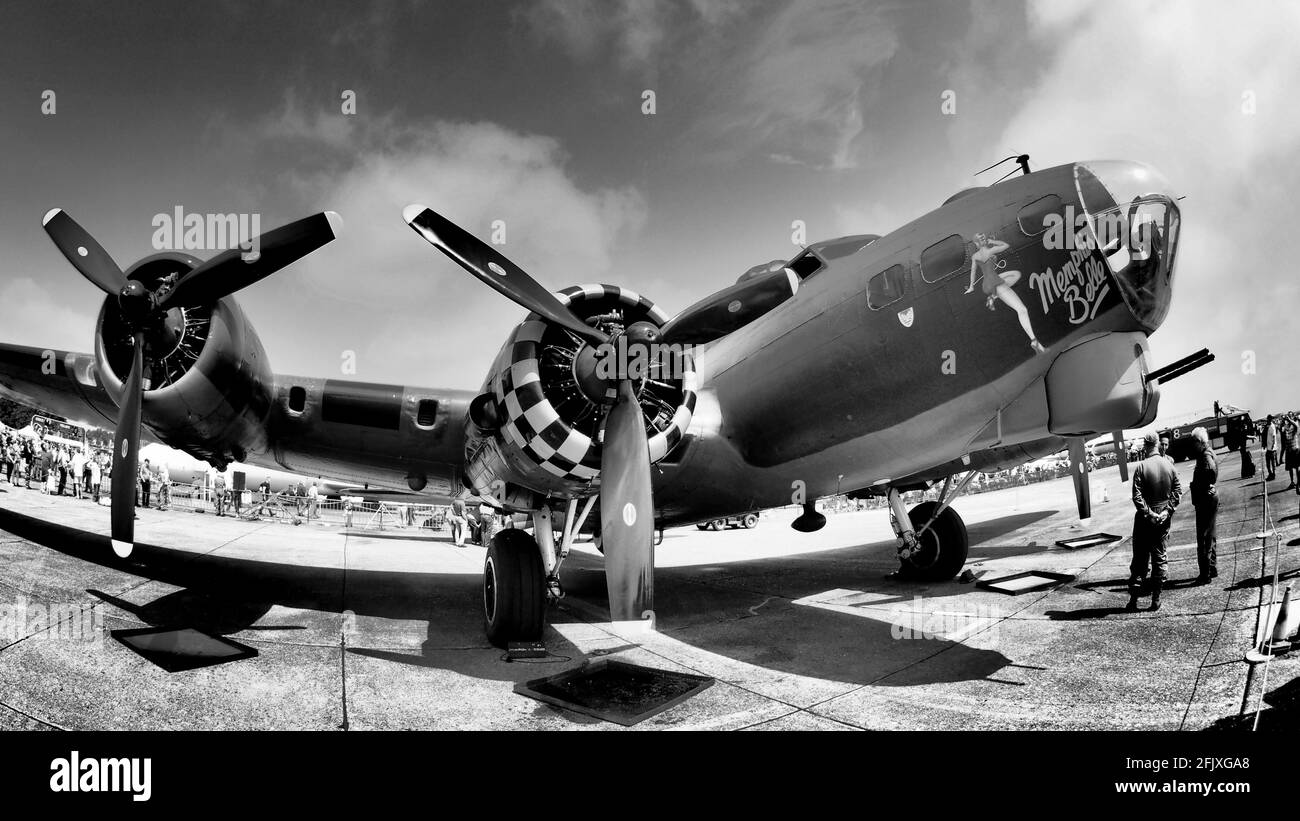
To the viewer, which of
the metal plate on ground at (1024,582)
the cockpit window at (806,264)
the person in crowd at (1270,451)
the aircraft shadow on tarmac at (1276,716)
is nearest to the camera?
the aircraft shadow on tarmac at (1276,716)

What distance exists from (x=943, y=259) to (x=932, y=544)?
5522 mm

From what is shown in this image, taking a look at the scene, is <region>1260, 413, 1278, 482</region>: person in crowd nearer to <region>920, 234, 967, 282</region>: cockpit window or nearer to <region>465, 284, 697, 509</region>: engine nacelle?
<region>920, 234, 967, 282</region>: cockpit window

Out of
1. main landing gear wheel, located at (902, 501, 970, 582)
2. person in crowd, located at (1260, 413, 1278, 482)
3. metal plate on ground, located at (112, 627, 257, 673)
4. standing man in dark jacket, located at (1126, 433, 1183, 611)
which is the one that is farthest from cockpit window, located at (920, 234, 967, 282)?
person in crowd, located at (1260, 413, 1278, 482)

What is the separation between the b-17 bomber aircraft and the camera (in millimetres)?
4902

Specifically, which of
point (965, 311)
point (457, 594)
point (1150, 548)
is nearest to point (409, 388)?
point (457, 594)

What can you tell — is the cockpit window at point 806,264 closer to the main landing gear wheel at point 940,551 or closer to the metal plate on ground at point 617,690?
the main landing gear wheel at point 940,551

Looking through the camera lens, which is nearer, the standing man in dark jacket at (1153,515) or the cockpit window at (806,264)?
the standing man in dark jacket at (1153,515)

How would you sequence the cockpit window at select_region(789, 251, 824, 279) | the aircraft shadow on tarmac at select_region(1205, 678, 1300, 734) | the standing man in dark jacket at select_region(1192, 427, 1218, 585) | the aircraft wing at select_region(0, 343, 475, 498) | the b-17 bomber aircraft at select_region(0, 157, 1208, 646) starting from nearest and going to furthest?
the aircraft shadow on tarmac at select_region(1205, 678, 1300, 734)
the b-17 bomber aircraft at select_region(0, 157, 1208, 646)
the standing man in dark jacket at select_region(1192, 427, 1218, 585)
the aircraft wing at select_region(0, 343, 475, 498)
the cockpit window at select_region(789, 251, 824, 279)

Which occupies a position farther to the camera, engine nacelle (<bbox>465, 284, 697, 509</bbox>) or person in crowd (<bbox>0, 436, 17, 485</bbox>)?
person in crowd (<bbox>0, 436, 17, 485</bbox>)

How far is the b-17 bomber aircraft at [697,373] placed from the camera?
4.90m

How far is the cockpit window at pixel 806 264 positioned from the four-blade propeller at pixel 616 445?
3128 millimetres

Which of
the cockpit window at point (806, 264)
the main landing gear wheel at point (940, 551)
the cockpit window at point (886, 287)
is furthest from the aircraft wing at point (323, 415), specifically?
the main landing gear wheel at point (940, 551)

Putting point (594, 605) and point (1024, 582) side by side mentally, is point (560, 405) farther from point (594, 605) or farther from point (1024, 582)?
point (1024, 582)
